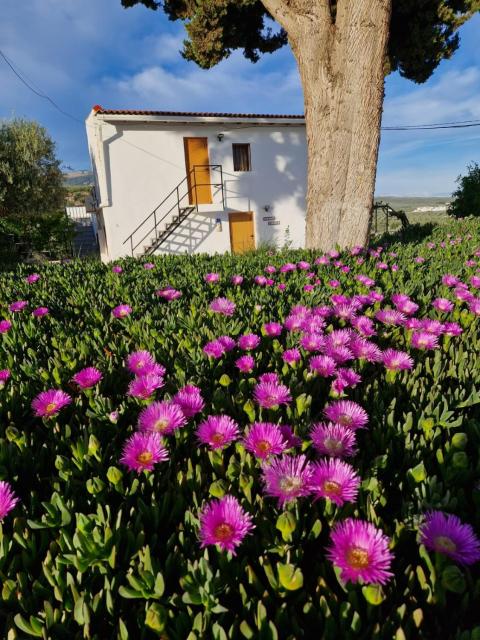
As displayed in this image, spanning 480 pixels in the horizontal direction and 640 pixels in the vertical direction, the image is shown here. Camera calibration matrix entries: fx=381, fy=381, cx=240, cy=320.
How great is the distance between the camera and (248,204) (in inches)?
547

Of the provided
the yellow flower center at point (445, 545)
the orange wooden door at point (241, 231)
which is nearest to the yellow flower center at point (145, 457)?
the yellow flower center at point (445, 545)

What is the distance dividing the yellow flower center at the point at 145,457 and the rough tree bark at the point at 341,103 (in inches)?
173

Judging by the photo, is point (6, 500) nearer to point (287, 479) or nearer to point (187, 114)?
point (287, 479)

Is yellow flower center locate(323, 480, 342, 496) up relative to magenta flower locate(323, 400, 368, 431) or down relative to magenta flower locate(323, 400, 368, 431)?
down

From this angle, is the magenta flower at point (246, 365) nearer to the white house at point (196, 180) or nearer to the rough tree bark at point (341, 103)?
the rough tree bark at point (341, 103)

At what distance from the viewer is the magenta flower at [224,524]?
64 centimetres

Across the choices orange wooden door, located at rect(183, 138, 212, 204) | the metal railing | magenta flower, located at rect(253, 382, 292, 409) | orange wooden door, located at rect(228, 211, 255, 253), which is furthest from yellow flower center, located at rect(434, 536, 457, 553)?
orange wooden door, located at rect(228, 211, 255, 253)

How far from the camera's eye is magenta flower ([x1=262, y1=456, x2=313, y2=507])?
0.70m

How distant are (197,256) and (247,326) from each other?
8.39ft

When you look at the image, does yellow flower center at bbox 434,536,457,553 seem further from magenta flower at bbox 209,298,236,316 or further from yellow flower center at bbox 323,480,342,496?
magenta flower at bbox 209,298,236,316

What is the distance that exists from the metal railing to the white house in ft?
0.11

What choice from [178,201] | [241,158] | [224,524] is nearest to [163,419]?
[224,524]

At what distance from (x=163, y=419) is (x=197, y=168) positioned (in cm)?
1348

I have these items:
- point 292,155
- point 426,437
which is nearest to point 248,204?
point 292,155
